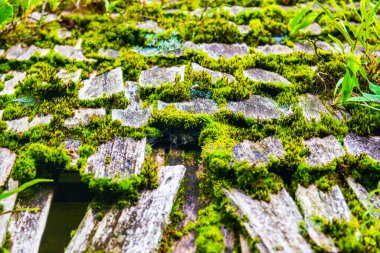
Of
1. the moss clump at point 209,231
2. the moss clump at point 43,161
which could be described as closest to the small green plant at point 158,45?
the moss clump at point 43,161

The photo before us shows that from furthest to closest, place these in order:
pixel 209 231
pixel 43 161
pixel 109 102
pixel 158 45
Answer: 1. pixel 158 45
2. pixel 109 102
3. pixel 43 161
4. pixel 209 231

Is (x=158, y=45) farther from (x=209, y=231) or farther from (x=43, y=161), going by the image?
(x=209, y=231)

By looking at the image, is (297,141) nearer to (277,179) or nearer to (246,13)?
(277,179)

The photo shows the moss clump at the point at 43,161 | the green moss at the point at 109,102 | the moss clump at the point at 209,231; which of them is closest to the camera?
the moss clump at the point at 209,231

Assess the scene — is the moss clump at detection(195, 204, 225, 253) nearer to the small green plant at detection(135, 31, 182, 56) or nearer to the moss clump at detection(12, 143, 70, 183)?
the moss clump at detection(12, 143, 70, 183)

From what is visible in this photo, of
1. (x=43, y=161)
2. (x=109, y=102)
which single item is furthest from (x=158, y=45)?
(x=43, y=161)

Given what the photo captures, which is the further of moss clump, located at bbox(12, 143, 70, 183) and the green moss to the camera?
the green moss

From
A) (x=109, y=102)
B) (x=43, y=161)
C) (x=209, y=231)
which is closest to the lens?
(x=209, y=231)

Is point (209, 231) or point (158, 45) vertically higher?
point (158, 45)

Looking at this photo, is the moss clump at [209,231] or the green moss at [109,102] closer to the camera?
the moss clump at [209,231]

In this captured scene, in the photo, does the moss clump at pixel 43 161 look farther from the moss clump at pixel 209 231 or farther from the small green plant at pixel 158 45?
the small green plant at pixel 158 45

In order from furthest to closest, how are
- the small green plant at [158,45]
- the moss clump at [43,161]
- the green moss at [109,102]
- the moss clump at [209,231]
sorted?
the small green plant at [158,45]
the green moss at [109,102]
the moss clump at [43,161]
the moss clump at [209,231]

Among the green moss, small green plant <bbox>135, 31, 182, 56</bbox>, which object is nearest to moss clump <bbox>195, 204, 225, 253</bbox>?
the green moss
